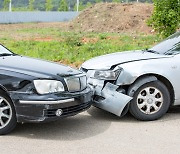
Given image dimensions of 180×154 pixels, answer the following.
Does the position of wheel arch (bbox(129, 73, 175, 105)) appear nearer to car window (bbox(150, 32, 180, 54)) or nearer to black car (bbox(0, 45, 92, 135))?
car window (bbox(150, 32, 180, 54))

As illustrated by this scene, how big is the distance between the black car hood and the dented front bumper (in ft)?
1.91

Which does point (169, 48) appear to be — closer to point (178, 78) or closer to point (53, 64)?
point (178, 78)

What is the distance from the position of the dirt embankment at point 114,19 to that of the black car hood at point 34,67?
73.5ft

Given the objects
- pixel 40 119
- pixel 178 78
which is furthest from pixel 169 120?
pixel 40 119

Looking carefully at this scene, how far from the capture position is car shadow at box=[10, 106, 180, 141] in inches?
210

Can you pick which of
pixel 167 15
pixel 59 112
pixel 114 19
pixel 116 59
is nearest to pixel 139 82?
pixel 116 59

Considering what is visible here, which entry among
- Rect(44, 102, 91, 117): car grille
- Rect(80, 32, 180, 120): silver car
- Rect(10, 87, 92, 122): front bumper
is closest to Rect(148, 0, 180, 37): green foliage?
Rect(80, 32, 180, 120): silver car

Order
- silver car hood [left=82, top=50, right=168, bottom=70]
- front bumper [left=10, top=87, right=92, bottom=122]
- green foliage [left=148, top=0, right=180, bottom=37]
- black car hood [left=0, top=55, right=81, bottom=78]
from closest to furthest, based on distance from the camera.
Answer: front bumper [left=10, top=87, right=92, bottom=122]
black car hood [left=0, top=55, right=81, bottom=78]
silver car hood [left=82, top=50, right=168, bottom=70]
green foliage [left=148, top=0, right=180, bottom=37]

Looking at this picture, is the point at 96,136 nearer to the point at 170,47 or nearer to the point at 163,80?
the point at 163,80

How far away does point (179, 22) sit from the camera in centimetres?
1154

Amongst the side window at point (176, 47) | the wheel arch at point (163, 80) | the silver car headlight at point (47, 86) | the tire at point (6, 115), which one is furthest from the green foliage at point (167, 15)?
the tire at point (6, 115)

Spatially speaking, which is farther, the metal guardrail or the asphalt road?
the metal guardrail

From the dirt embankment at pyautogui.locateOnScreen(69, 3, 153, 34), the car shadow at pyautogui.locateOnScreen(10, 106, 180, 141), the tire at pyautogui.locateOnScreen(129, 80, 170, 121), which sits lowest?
the dirt embankment at pyautogui.locateOnScreen(69, 3, 153, 34)

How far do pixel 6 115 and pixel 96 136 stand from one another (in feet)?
4.06
